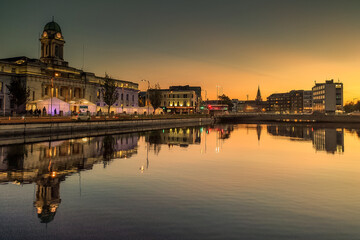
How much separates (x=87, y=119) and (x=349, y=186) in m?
54.0

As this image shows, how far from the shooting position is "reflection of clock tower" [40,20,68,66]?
10850 centimetres

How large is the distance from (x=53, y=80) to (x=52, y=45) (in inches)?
908

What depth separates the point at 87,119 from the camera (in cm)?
6372

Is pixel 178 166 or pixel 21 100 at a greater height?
pixel 21 100

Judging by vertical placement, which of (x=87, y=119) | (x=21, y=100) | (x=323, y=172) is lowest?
(x=323, y=172)

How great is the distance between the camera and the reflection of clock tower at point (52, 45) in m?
108

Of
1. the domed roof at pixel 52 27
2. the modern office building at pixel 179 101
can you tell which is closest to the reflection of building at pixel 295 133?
the domed roof at pixel 52 27

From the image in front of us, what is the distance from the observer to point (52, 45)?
110 meters

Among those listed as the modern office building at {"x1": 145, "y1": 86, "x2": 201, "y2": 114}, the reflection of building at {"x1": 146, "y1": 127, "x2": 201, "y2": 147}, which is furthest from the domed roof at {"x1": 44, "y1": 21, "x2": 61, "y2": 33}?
the reflection of building at {"x1": 146, "y1": 127, "x2": 201, "y2": 147}

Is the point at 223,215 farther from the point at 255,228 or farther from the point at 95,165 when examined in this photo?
the point at 95,165

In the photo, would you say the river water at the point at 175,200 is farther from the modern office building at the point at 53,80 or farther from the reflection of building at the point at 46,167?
the modern office building at the point at 53,80

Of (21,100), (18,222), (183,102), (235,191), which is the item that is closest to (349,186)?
(235,191)

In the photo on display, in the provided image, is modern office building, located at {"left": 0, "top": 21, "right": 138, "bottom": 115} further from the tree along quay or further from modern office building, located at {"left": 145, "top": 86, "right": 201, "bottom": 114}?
modern office building, located at {"left": 145, "top": 86, "right": 201, "bottom": 114}

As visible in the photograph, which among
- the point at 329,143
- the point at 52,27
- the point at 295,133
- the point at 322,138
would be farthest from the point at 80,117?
the point at 52,27
